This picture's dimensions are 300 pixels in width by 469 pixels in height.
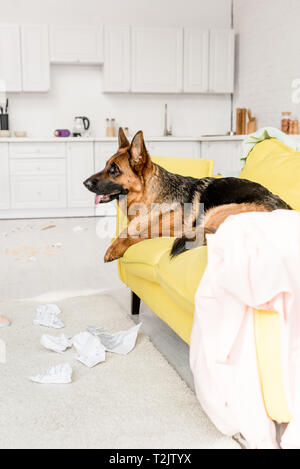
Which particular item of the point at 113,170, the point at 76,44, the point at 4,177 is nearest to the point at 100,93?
the point at 76,44

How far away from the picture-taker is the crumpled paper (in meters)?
2.54

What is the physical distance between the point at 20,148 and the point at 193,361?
202 inches

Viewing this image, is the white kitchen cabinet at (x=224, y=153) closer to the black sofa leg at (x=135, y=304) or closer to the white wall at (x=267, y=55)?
the white wall at (x=267, y=55)

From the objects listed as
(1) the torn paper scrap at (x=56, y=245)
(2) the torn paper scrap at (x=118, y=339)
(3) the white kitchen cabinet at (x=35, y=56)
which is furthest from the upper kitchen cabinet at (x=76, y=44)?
(2) the torn paper scrap at (x=118, y=339)

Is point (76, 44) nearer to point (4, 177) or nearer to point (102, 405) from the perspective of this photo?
point (4, 177)

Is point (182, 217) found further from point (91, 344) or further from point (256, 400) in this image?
point (256, 400)

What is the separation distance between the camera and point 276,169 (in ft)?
7.95

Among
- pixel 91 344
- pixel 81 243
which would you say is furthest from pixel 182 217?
pixel 81 243

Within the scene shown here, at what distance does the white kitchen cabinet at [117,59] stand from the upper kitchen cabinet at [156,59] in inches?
3.6

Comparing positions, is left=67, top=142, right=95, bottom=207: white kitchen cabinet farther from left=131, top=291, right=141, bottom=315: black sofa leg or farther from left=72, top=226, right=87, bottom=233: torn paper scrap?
left=131, top=291, right=141, bottom=315: black sofa leg

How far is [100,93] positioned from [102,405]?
5.75m

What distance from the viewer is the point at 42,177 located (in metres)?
6.34

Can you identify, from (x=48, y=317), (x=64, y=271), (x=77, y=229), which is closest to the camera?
(x=48, y=317)

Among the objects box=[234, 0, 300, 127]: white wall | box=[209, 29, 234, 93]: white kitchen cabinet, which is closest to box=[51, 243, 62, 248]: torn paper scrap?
box=[234, 0, 300, 127]: white wall
